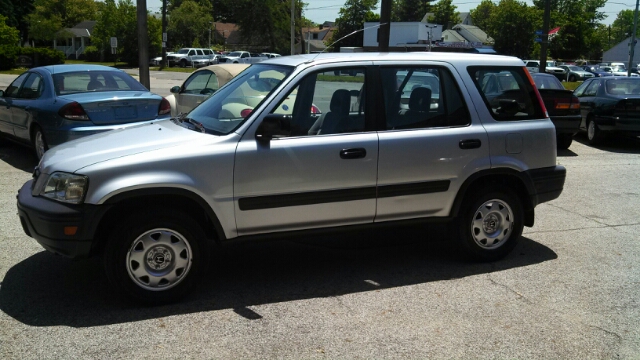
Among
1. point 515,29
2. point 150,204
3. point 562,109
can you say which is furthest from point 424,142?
point 515,29

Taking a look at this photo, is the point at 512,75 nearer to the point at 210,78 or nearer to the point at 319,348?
the point at 319,348

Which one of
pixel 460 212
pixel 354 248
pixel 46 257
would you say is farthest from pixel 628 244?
pixel 46 257

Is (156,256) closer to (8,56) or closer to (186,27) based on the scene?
(8,56)

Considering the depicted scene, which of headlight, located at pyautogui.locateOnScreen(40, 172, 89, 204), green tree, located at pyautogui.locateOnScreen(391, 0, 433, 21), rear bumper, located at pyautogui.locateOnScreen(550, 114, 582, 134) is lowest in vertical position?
rear bumper, located at pyautogui.locateOnScreen(550, 114, 582, 134)

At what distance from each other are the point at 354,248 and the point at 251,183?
5.88 feet

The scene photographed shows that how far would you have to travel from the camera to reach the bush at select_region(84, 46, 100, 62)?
6838 centimetres

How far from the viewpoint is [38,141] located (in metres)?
9.90

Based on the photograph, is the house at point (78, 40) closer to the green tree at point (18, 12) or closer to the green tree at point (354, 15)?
the green tree at point (18, 12)

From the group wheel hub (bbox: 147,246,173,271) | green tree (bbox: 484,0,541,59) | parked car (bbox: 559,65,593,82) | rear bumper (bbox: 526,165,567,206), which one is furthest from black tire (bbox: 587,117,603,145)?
green tree (bbox: 484,0,541,59)

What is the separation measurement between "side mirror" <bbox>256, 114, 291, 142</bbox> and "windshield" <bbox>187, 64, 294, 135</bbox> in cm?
23

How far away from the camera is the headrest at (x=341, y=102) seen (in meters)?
5.48

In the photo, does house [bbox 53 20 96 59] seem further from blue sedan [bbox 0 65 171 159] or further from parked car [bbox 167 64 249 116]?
blue sedan [bbox 0 65 171 159]

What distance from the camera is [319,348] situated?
14.2 feet

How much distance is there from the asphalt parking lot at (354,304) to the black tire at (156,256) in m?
0.16
